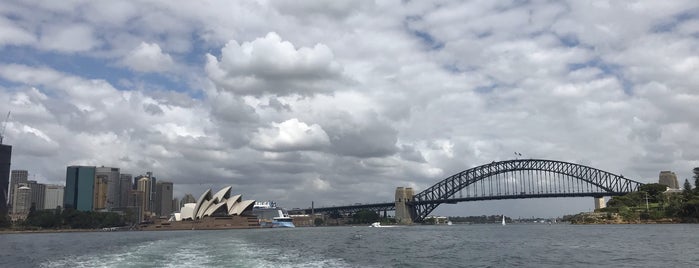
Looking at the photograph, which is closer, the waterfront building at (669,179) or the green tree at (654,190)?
the green tree at (654,190)

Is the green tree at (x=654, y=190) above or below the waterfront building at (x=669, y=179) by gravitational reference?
below

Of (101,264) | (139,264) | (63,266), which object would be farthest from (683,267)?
(63,266)

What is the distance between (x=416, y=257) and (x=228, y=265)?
16.0 m

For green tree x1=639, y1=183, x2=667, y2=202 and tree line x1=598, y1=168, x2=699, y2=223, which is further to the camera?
green tree x1=639, y1=183, x2=667, y2=202

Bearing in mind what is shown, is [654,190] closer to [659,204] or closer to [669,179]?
[659,204]

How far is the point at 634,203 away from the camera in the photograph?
159125 millimetres

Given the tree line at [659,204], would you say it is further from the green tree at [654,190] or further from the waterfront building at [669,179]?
the waterfront building at [669,179]

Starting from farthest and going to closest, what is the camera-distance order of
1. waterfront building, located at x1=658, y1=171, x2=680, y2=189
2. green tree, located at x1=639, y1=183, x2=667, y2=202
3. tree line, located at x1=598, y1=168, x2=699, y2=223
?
1. waterfront building, located at x1=658, y1=171, x2=680, y2=189
2. green tree, located at x1=639, y1=183, x2=667, y2=202
3. tree line, located at x1=598, y1=168, x2=699, y2=223

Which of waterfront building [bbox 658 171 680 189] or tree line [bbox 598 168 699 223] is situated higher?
waterfront building [bbox 658 171 680 189]

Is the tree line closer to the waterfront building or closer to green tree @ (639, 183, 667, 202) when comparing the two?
green tree @ (639, 183, 667, 202)

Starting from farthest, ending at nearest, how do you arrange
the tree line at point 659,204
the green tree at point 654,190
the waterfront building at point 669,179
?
1. the waterfront building at point 669,179
2. the green tree at point 654,190
3. the tree line at point 659,204

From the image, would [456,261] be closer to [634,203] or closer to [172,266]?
Answer: [172,266]

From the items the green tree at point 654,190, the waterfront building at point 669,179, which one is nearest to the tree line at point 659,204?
the green tree at point 654,190

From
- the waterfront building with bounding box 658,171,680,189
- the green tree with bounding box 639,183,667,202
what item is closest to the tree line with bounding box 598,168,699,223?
the green tree with bounding box 639,183,667,202
